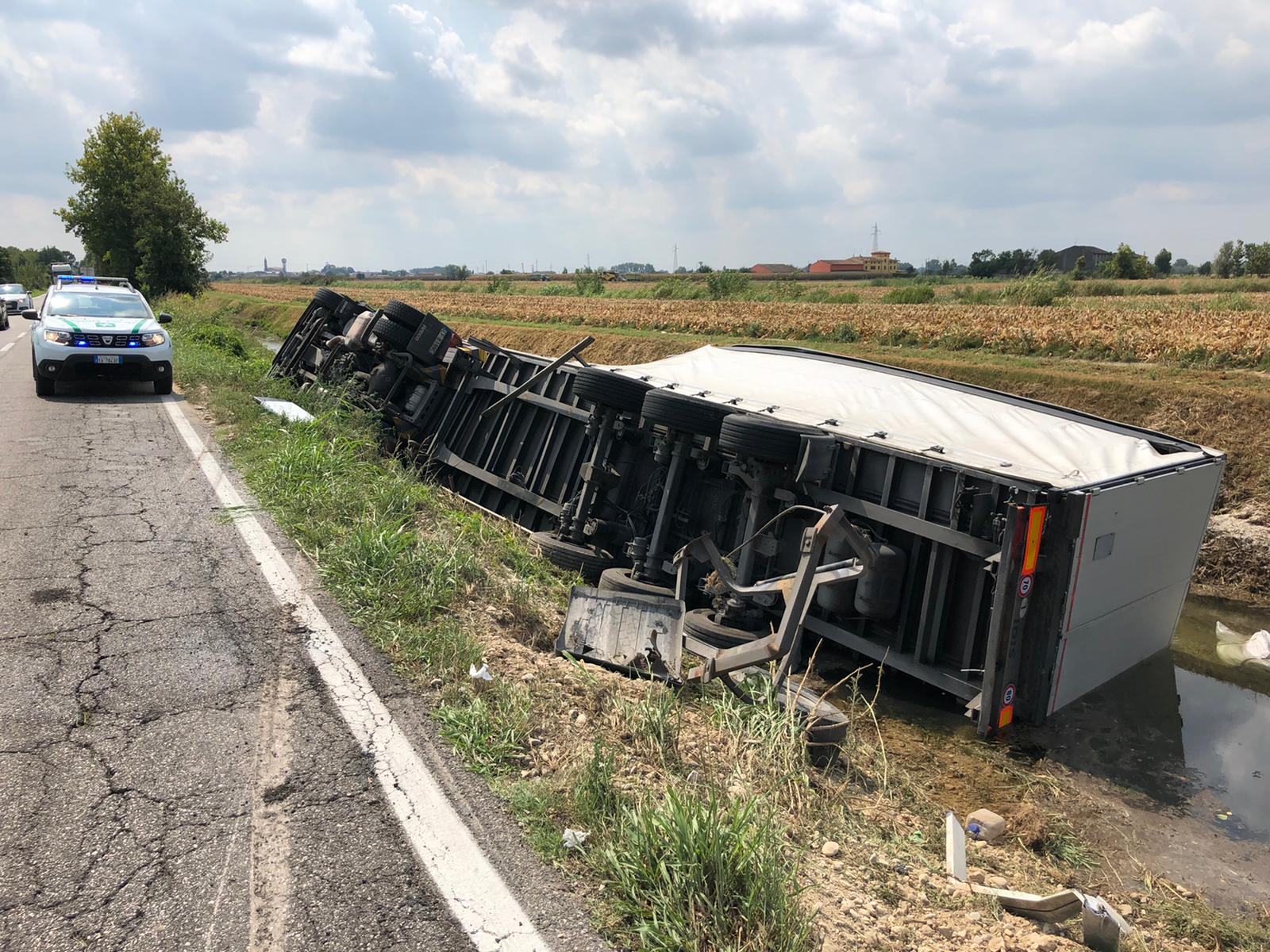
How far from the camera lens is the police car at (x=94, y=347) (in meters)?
12.2

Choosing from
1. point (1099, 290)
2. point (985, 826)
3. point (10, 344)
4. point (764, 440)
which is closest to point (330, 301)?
point (764, 440)

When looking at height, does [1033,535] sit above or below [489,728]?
above

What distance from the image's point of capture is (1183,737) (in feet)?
20.4

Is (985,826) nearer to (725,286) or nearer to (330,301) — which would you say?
(330,301)

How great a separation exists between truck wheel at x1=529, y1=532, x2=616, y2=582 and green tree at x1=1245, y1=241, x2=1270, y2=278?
57670mm

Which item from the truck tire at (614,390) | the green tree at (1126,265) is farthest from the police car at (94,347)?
the green tree at (1126,265)

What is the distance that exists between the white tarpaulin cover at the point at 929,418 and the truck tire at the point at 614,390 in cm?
50

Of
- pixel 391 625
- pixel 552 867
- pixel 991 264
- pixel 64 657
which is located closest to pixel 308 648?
pixel 391 625

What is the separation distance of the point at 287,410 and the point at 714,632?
619 centimetres

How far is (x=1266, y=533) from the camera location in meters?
9.67

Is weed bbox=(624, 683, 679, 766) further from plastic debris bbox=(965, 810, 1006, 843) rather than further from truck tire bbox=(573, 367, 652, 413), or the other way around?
truck tire bbox=(573, 367, 652, 413)

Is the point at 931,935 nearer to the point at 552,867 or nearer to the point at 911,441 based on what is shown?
the point at 552,867

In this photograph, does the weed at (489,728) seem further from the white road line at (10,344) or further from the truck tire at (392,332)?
the white road line at (10,344)

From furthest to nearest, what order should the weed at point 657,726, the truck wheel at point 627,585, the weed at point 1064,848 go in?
the truck wheel at point 627,585 → the weed at point 1064,848 → the weed at point 657,726
